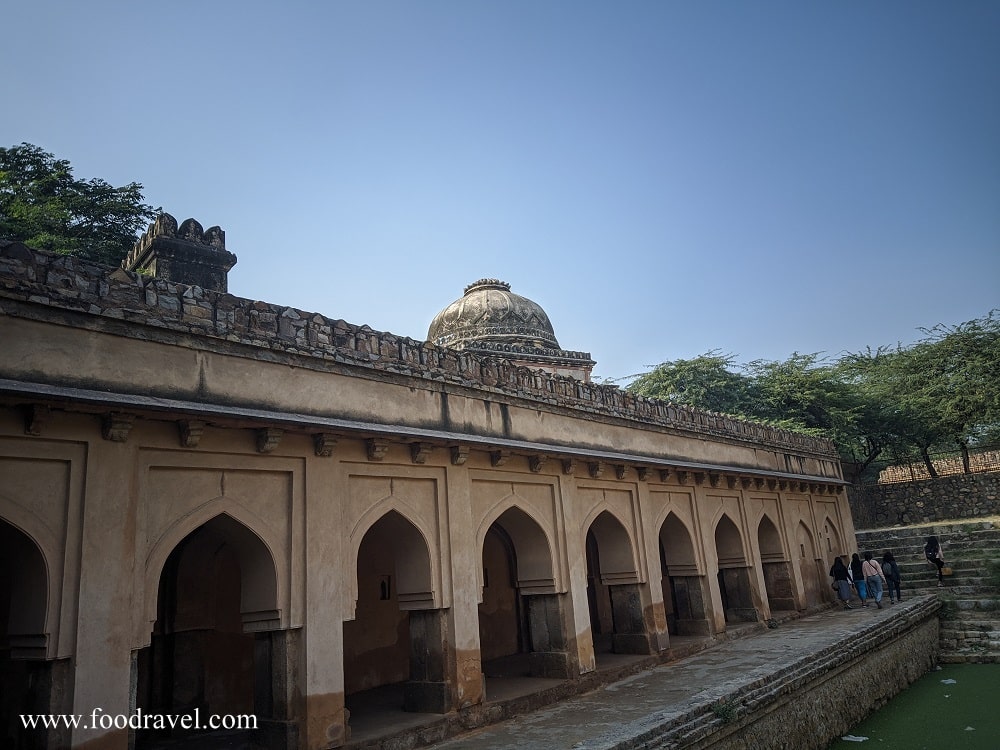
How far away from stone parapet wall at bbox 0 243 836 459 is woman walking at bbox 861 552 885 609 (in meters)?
8.17

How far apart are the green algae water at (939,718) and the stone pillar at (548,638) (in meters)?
3.52

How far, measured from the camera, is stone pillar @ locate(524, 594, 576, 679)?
364 inches

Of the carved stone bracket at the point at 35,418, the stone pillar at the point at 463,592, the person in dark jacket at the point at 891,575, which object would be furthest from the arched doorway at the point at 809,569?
the carved stone bracket at the point at 35,418

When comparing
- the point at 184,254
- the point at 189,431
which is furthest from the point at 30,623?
the point at 184,254

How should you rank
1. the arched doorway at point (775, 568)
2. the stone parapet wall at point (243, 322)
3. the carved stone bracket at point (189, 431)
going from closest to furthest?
the stone parapet wall at point (243, 322)
the carved stone bracket at point (189, 431)
the arched doorway at point (775, 568)

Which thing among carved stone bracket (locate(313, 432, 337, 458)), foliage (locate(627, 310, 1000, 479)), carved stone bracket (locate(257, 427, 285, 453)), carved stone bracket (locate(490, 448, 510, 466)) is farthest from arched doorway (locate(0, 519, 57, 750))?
foliage (locate(627, 310, 1000, 479))

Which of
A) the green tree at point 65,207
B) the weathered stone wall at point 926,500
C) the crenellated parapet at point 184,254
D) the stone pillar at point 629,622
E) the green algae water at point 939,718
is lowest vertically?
the green algae water at point 939,718

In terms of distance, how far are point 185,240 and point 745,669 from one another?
848cm

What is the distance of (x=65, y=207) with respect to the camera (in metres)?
17.8

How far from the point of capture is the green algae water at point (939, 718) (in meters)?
8.82

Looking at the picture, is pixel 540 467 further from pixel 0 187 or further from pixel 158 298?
pixel 0 187

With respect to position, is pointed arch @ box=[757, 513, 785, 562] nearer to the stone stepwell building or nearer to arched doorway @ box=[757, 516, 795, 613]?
arched doorway @ box=[757, 516, 795, 613]

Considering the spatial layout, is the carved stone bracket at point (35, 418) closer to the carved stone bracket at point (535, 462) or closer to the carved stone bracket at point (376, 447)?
the carved stone bracket at point (376, 447)

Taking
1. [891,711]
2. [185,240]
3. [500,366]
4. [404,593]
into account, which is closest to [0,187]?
[185,240]
